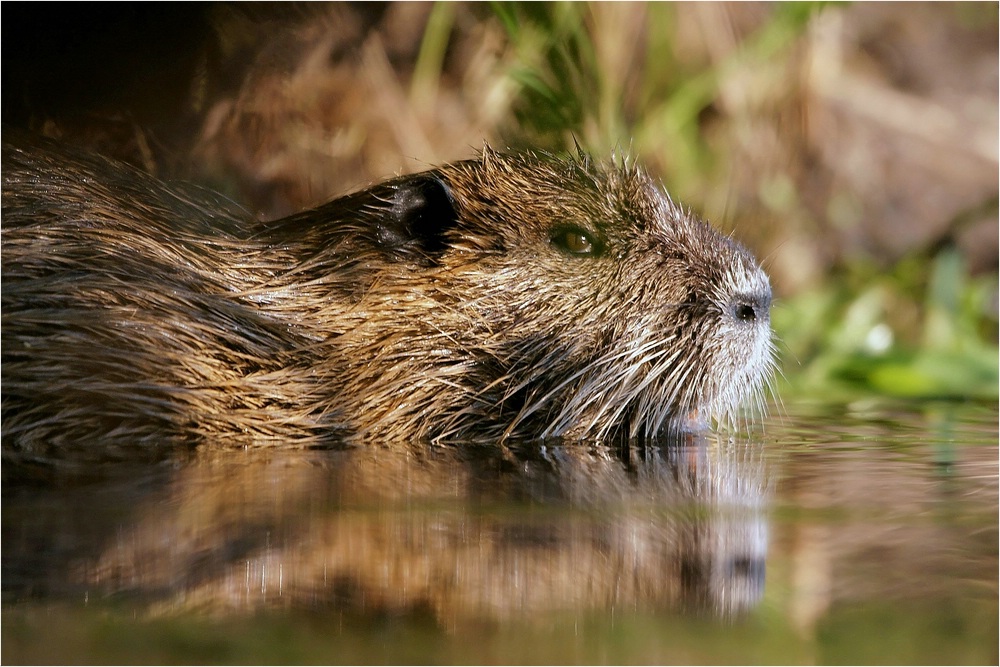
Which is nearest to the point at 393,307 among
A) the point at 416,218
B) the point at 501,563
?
the point at 416,218

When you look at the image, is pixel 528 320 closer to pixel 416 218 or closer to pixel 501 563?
pixel 416 218

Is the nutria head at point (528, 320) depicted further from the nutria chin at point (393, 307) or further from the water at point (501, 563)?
the water at point (501, 563)

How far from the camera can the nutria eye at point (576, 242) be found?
9.89ft

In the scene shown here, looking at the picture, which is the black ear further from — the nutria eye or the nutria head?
the nutria eye

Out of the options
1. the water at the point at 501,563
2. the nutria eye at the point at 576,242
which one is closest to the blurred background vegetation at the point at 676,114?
the nutria eye at the point at 576,242

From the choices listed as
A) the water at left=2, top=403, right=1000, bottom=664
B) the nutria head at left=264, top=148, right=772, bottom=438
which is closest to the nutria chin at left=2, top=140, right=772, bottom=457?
the nutria head at left=264, top=148, right=772, bottom=438

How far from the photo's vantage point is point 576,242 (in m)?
3.02

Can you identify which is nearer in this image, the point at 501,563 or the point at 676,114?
the point at 501,563

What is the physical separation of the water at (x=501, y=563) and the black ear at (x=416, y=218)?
2.30 ft

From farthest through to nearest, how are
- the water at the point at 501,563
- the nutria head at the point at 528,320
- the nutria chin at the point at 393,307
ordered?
1. the nutria head at the point at 528,320
2. the nutria chin at the point at 393,307
3. the water at the point at 501,563

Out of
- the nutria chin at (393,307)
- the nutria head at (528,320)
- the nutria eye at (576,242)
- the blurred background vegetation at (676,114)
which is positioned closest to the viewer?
the nutria chin at (393,307)

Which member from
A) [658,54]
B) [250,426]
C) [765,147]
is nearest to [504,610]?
[250,426]

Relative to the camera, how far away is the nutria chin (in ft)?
8.95

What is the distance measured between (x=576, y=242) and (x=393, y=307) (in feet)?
1.68
